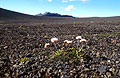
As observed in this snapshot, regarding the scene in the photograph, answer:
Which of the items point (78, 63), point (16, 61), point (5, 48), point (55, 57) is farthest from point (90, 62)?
point (5, 48)

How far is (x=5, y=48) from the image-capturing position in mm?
5711

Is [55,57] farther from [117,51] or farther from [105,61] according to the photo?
[117,51]

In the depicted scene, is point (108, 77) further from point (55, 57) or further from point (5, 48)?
point (5, 48)

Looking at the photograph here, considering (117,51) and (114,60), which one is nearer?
(114,60)

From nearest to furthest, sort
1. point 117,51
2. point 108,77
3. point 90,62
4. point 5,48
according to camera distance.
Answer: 1. point 108,77
2. point 90,62
3. point 117,51
4. point 5,48

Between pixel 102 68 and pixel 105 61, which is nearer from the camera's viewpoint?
pixel 102 68

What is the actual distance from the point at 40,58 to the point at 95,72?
6.35 ft

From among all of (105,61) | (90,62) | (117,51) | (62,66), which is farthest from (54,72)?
(117,51)

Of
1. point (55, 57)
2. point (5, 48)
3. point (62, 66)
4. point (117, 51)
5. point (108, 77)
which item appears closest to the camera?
point (108, 77)

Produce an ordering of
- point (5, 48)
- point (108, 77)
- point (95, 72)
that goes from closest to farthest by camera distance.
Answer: point (108, 77) < point (95, 72) < point (5, 48)

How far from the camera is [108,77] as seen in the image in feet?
11.0

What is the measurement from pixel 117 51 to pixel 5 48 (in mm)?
4724

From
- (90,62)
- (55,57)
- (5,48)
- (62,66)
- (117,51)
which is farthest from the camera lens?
(5,48)

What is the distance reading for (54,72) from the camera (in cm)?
365
